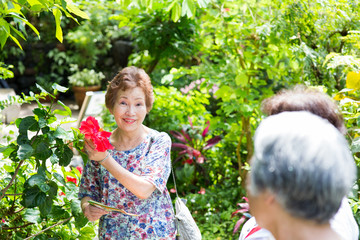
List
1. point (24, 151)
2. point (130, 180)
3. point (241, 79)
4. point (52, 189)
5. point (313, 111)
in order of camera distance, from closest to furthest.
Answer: point (313, 111) < point (24, 151) < point (52, 189) < point (130, 180) < point (241, 79)

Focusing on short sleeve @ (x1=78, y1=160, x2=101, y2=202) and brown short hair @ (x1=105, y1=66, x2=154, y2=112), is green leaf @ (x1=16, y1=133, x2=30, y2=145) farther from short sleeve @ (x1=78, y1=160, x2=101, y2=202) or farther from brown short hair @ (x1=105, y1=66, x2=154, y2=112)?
brown short hair @ (x1=105, y1=66, x2=154, y2=112)

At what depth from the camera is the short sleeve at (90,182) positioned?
2.26 meters

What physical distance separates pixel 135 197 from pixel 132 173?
0.55ft

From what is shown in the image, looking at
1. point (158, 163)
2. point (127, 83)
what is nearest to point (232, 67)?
point (127, 83)

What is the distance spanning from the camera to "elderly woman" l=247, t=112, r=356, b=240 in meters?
0.84

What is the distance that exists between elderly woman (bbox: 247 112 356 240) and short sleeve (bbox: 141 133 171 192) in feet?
4.15

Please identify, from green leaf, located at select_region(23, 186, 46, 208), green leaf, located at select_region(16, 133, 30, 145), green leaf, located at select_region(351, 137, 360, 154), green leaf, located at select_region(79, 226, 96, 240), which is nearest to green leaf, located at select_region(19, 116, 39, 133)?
green leaf, located at select_region(16, 133, 30, 145)

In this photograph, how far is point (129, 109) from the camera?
2275 millimetres

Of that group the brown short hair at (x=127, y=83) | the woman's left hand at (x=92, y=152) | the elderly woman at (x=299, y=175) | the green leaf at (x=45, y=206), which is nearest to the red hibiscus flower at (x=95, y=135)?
the woman's left hand at (x=92, y=152)

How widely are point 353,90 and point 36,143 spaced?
5.17 ft

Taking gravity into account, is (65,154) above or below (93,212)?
above

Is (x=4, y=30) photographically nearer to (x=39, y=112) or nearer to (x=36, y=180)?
(x=39, y=112)

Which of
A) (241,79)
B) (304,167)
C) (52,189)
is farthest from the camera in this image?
(241,79)

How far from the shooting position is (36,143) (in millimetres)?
1857
